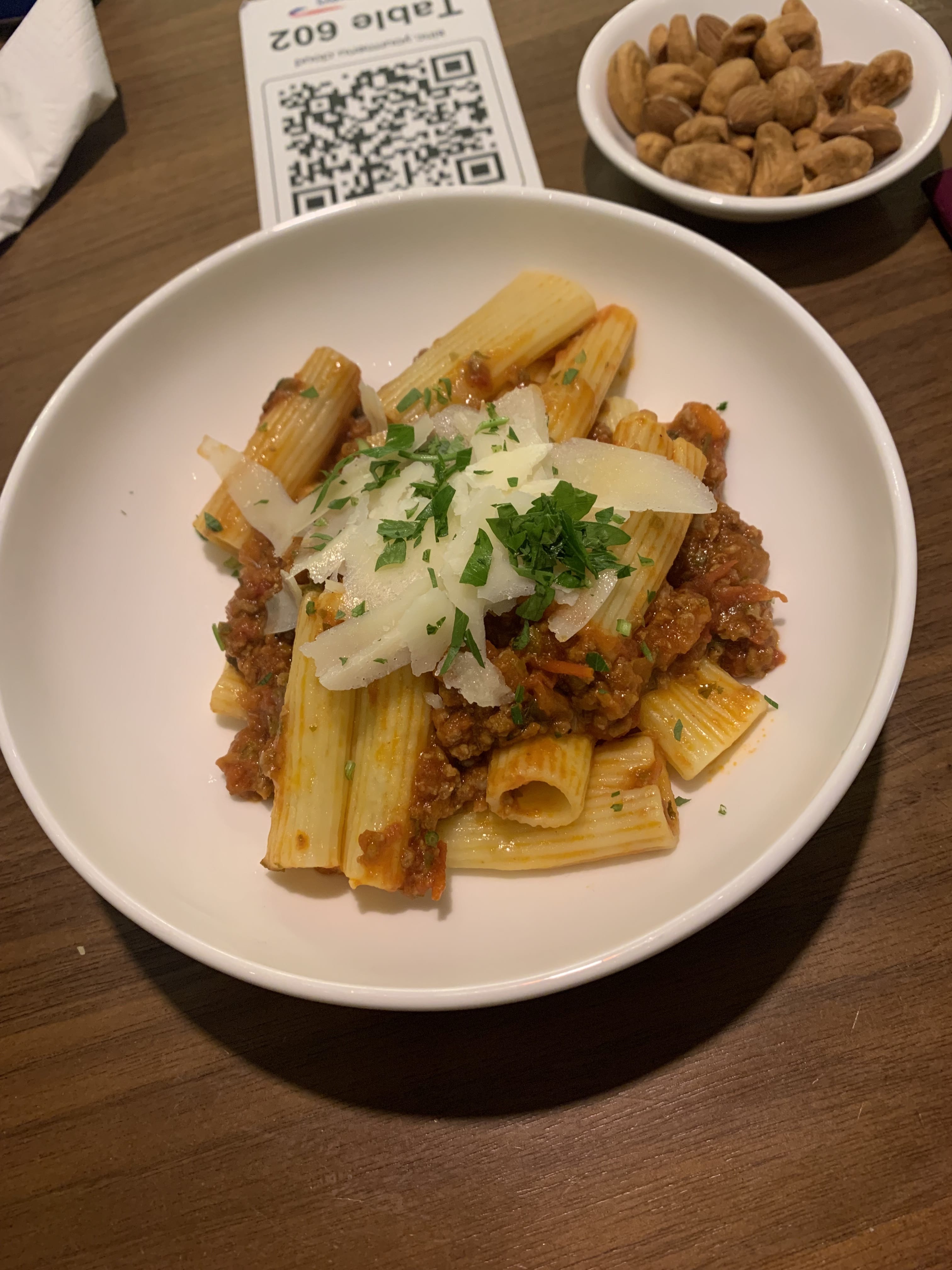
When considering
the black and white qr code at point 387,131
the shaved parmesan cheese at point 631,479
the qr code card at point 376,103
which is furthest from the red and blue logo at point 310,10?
the shaved parmesan cheese at point 631,479

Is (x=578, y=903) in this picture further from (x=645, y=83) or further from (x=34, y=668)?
(x=645, y=83)

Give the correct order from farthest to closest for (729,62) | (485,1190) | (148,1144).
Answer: (729,62), (148,1144), (485,1190)

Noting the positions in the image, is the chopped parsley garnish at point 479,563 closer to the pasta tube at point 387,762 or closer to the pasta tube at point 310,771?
the pasta tube at point 387,762

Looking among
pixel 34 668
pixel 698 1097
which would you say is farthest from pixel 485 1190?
pixel 34 668

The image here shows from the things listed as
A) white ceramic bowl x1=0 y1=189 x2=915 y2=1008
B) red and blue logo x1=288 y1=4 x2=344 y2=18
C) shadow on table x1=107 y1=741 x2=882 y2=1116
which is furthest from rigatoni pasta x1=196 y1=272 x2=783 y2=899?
red and blue logo x1=288 y1=4 x2=344 y2=18

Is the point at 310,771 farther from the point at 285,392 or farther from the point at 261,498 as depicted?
the point at 285,392
